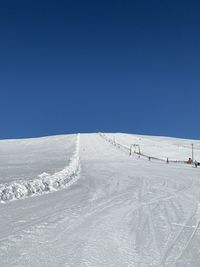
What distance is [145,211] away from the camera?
11.4 meters

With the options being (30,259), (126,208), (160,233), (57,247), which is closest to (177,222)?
(160,233)

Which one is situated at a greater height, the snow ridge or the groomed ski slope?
the snow ridge

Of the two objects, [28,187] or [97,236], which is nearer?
[97,236]

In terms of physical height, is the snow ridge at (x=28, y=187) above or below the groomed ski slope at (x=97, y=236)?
above

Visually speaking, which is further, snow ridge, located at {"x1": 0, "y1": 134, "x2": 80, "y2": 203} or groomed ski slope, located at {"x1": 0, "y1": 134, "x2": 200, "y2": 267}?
snow ridge, located at {"x1": 0, "y1": 134, "x2": 80, "y2": 203}

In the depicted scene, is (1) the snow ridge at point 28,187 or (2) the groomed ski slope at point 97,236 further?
(1) the snow ridge at point 28,187

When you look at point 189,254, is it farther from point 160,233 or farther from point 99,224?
point 99,224

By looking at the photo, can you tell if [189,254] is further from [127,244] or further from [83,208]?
[83,208]

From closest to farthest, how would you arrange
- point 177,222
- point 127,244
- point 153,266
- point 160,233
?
1. point 153,266
2. point 127,244
3. point 160,233
4. point 177,222

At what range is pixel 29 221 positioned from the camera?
8.99 m

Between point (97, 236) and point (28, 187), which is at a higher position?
point (28, 187)

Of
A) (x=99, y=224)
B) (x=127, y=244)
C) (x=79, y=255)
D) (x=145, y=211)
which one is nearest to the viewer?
(x=79, y=255)

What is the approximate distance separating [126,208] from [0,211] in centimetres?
357

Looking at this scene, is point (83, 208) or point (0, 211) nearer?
point (0, 211)
